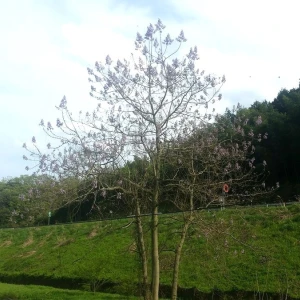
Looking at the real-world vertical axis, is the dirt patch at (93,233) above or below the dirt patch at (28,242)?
above

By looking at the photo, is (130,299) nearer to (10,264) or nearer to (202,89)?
(202,89)

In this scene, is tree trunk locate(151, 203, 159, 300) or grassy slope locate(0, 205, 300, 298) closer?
tree trunk locate(151, 203, 159, 300)

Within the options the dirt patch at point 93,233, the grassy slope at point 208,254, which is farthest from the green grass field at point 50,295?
the dirt patch at point 93,233

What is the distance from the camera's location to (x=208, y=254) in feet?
47.2

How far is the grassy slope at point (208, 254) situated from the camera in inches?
518

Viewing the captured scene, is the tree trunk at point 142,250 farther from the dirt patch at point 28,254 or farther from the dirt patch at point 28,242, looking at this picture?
the dirt patch at point 28,242

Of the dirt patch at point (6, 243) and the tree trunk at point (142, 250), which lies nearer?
the tree trunk at point (142, 250)

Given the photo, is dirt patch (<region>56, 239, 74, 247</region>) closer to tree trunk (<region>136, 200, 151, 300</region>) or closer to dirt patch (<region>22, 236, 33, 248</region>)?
dirt patch (<region>22, 236, 33, 248</region>)

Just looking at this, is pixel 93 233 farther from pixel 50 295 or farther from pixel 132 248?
→ pixel 132 248

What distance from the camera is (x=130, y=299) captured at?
14992 mm

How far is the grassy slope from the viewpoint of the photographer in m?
13.1

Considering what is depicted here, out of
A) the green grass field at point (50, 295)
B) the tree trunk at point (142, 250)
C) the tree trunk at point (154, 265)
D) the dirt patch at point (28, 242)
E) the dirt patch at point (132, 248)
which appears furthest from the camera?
the dirt patch at point (28, 242)

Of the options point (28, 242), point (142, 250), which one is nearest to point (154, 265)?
point (142, 250)

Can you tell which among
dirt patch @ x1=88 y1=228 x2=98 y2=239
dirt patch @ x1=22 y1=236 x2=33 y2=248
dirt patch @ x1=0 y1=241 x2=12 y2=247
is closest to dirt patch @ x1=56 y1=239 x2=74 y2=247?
dirt patch @ x1=88 y1=228 x2=98 y2=239
